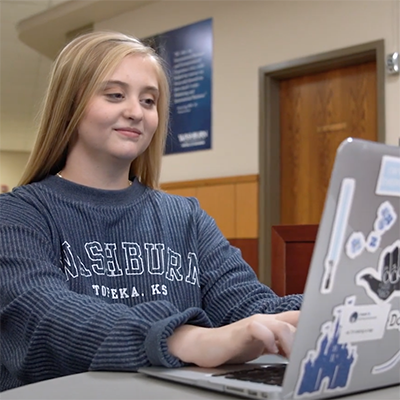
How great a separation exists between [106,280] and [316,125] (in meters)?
3.48

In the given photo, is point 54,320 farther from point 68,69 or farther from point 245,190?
point 245,190

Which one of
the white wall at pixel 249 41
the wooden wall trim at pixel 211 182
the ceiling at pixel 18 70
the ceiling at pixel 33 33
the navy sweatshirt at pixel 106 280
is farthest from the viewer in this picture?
the ceiling at pixel 18 70

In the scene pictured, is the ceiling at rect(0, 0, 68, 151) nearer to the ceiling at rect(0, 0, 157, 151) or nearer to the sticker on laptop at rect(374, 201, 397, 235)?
the ceiling at rect(0, 0, 157, 151)

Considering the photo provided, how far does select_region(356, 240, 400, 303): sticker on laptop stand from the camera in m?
0.62

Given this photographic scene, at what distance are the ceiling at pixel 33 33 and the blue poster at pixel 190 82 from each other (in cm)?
49

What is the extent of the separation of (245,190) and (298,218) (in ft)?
1.45

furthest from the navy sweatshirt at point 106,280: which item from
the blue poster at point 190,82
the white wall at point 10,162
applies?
the white wall at point 10,162

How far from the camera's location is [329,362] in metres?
0.61

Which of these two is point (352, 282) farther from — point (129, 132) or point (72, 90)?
point (72, 90)

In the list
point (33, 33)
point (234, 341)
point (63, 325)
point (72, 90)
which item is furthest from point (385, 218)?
point (33, 33)

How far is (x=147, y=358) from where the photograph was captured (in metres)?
0.84

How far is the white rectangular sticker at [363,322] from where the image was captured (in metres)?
0.62

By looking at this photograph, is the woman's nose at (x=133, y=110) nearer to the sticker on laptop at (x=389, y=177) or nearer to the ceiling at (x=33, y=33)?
the sticker on laptop at (x=389, y=177)

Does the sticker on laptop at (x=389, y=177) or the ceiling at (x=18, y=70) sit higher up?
the ceiling at (x=18, y=70)
